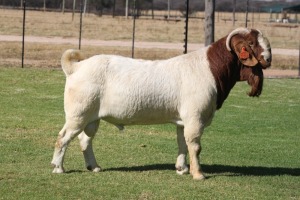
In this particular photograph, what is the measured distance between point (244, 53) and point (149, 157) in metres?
2.46

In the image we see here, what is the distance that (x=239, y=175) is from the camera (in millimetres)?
10953

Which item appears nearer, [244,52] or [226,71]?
[244,52]

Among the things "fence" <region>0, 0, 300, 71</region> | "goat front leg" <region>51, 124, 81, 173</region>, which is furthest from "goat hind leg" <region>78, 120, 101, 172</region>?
"fence" <region>0, 0, 300, 71</region>

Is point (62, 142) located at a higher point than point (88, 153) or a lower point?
higher

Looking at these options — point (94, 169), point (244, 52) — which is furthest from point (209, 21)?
point (94, 169)

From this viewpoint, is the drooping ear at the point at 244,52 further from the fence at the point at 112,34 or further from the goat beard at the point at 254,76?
the fence at the point at 112,34

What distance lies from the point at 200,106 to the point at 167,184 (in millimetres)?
1056

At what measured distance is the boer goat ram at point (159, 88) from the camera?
10.4 m

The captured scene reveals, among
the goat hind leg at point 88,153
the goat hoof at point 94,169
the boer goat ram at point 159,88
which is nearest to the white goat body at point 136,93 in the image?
the boer goat ram at point 159,88

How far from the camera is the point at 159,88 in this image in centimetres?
1049

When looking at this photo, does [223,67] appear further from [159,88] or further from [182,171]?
[182,171]

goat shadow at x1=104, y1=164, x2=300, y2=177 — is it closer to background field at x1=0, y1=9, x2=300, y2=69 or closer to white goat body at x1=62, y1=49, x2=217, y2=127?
white goat body at x1=62, y1=49, x2=217, y2=127

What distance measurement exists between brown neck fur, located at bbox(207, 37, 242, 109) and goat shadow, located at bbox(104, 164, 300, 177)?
1.01 m

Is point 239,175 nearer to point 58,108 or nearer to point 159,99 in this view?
point 159,99
